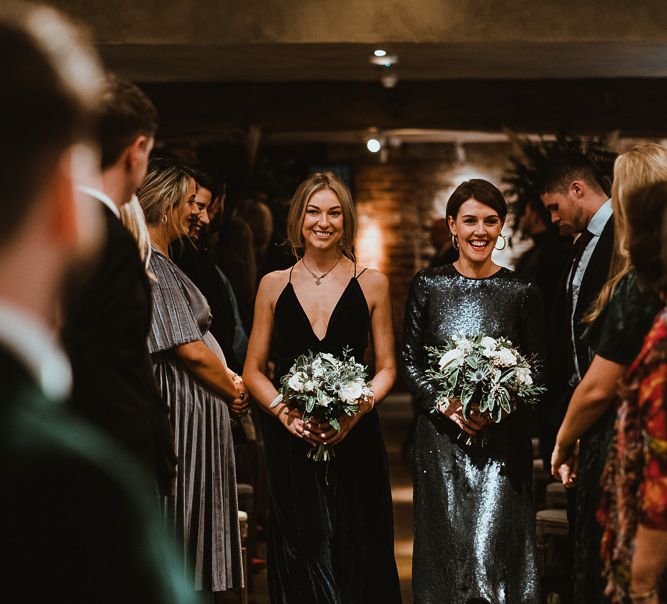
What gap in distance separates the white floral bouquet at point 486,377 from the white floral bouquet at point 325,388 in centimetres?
33

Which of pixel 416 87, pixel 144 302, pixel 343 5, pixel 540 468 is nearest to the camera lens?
pixel 144 302

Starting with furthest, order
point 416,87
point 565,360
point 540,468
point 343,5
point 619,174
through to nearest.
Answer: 1. point 416,87
2. point 540,468
3. point 343,5
4. point 565,360
5. point 619,174

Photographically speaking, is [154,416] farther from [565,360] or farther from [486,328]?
[565,360]

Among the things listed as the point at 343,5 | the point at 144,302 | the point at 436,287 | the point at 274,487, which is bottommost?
the point at 274,487

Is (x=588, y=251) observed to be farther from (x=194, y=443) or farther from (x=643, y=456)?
(x=643, y=456)

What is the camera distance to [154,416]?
2.38 metres

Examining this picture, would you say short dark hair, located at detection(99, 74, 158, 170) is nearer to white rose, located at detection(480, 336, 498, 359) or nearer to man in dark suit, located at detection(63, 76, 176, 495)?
man in dark suit, located at detection(63, 76, 176, 495)

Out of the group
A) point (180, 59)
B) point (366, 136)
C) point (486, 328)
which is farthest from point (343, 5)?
point (366, 136)

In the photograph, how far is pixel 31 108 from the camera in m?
1.13

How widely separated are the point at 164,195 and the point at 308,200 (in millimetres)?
650

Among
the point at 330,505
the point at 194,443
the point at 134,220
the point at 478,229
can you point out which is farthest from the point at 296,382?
the point at 134,220

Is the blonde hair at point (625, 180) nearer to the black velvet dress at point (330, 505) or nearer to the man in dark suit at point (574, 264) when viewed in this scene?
the man in dark suit at point (574, 264)

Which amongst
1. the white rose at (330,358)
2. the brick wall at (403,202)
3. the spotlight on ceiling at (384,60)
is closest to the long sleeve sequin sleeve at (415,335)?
→ the white rose at (330,358)

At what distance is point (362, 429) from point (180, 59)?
3.63 m
